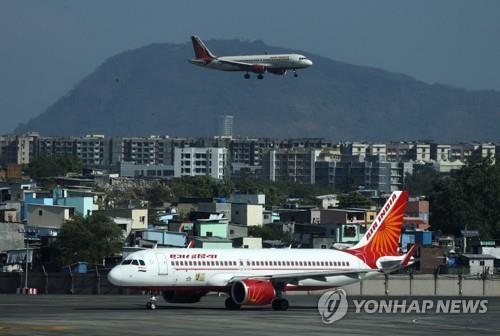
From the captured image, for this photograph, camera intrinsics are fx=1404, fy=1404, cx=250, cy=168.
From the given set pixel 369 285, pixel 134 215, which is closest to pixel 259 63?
pixel 134 215

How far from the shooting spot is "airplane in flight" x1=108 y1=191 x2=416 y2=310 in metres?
74.4

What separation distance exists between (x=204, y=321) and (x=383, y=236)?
77.4ft

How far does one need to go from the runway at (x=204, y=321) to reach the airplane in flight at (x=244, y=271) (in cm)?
105

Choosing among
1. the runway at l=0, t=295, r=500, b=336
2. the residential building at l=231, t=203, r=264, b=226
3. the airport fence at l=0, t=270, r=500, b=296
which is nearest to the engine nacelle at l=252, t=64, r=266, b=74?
the residential building at l=231, t=203, r=264, b=226

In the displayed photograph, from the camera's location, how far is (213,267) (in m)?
76.1

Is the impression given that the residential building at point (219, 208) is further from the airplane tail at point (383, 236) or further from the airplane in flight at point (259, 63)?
the airplane tail at point (383, 236)

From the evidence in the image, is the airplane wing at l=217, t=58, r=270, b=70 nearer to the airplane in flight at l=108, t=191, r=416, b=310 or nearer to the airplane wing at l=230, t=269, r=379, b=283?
the airplane in flight at l=108, t=191, r=416, b=310

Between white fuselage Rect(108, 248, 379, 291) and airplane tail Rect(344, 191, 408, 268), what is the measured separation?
90.9 inches

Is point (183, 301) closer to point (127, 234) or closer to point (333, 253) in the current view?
point (333, 253)

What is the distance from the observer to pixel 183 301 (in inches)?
3063

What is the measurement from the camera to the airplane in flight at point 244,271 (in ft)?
244

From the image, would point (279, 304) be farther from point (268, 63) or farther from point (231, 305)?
point (268, 63)

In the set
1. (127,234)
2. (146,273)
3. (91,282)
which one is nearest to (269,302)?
(146,273)

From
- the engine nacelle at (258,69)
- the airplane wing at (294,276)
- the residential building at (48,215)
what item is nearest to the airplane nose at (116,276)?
the airplane wing at (294,276)
